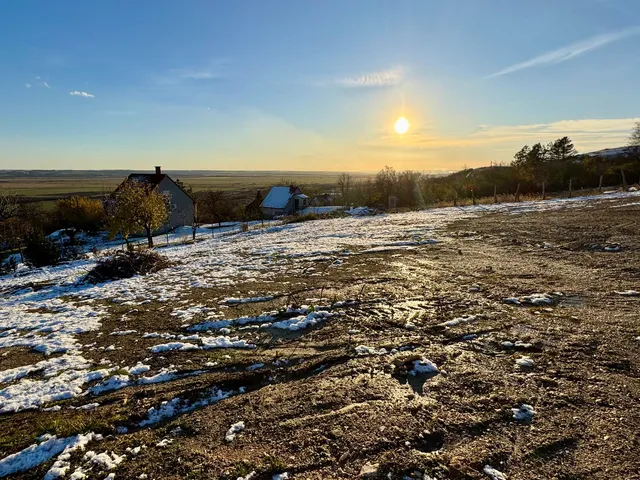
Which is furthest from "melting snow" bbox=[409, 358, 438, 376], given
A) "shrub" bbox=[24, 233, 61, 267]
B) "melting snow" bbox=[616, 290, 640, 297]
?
"shrub" bbox=[24, 233, 61, 267]

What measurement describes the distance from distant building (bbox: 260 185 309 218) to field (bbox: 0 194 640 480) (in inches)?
1772

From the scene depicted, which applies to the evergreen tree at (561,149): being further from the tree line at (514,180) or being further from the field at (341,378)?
the field at (341,378)

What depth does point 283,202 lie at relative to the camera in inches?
2126

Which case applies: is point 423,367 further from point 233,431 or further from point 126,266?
point 126,266

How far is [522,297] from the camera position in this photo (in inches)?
253

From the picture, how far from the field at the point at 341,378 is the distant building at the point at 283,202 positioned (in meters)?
45.0

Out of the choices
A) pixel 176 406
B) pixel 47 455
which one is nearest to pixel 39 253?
pixel 47 455

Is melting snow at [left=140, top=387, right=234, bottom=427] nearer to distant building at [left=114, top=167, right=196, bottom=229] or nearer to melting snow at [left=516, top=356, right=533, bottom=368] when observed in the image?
melting snow at [left=516, top=356, right=533, bottom=368]

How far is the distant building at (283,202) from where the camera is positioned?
53.6m

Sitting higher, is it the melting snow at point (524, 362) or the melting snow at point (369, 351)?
the melting snow at point (524, 362)

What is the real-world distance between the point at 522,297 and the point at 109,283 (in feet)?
37.9

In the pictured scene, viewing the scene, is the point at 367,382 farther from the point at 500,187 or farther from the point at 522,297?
the point at 500,187

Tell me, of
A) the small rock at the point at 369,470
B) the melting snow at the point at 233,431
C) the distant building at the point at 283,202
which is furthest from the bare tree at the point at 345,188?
the small rock at the point at 369,470

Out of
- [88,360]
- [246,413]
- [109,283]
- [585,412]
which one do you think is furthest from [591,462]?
[109,283]
